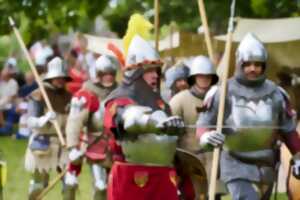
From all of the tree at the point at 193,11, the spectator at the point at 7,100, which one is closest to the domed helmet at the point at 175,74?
the tree at the point at 193,11

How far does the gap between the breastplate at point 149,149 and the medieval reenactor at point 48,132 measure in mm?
4236

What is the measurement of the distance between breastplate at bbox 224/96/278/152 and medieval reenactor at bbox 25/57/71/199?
3756mm

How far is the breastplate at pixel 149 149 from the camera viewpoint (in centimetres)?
959

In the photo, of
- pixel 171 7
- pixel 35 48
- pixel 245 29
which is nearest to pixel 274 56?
pixel 245 29

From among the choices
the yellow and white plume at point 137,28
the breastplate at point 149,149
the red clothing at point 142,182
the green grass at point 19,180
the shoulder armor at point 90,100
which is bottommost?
the green grass at point 19,180

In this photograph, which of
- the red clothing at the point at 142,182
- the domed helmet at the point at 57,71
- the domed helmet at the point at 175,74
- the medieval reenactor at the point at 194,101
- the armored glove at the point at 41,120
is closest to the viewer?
the red clothing at the point at 142,182

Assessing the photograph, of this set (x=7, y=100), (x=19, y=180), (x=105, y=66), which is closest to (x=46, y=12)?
(x=19, y=180)

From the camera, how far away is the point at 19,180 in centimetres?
1759

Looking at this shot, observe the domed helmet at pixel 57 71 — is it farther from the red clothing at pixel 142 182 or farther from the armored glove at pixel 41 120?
the red clothing at pixel 142 182

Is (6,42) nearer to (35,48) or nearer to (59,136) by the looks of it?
(35,48)

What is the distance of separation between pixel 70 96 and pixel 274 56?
21.9ft

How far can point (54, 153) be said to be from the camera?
1405 cm

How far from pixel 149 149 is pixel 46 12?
1170 centimetres

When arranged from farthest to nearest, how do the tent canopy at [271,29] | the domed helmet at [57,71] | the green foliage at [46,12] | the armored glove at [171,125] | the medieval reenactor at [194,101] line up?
the green foliage at [46,12], the tent canopy at [271,29], the domed helmet at [57,71], the medieval reenactor at [194,101], the armored glove at [171,125]
